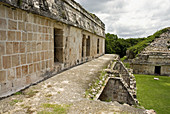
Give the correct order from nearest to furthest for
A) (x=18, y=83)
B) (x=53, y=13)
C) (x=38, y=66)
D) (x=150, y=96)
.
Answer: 1. (x=18, y=83)
2. (x=38, y=66)
3. (x=53, y=13)
4. (x=150, y=96)

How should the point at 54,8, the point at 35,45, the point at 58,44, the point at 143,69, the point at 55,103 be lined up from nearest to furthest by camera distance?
the point at 55,103 < the point at 35,45 < the point at 54,8 < the point at 58,44 < the point at 143,69

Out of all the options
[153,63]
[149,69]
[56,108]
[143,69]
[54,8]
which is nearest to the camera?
[56,108]

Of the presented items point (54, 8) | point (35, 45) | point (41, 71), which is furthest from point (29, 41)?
point (54, 8)

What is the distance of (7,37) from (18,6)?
2.69ft

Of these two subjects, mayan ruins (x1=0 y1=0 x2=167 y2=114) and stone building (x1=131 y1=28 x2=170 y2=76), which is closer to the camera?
mayan ruins (x1=0 y1=0 x2=167 y2=114)

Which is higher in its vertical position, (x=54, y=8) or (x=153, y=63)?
(x=54, y=8)

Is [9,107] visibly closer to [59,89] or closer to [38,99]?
[38,99]

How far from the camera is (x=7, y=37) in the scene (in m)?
2.89

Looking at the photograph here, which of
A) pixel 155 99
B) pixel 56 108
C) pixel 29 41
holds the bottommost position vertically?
pixel 155 99

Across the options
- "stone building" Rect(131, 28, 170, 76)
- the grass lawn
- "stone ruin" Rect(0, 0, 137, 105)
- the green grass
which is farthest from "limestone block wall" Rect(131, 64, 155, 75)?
the green grass

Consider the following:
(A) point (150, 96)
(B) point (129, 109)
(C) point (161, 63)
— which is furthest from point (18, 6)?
(C) point (161, 63)

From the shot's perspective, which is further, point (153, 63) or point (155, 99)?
point (153, 63)

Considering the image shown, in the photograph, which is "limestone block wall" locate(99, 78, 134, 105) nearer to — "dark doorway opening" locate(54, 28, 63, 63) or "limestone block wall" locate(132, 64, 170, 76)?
"dark doorway opening" locate(54, 28, 63, 63)

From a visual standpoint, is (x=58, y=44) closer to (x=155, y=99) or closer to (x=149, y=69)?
(x=155, y=99)
